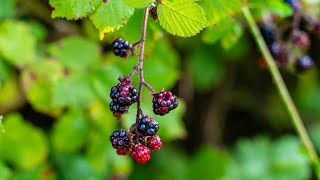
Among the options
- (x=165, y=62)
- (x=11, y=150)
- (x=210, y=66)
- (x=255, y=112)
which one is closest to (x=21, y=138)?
(x=11, y=150)

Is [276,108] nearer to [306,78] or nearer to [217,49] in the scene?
[306,78]

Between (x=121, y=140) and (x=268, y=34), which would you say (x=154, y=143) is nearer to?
(x=121, y=140)

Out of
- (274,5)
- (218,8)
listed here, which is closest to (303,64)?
(274,5)

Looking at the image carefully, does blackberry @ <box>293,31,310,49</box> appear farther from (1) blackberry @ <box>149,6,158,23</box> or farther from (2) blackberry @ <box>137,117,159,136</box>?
(2) blackberry @ <box>137,117,159,136</box>

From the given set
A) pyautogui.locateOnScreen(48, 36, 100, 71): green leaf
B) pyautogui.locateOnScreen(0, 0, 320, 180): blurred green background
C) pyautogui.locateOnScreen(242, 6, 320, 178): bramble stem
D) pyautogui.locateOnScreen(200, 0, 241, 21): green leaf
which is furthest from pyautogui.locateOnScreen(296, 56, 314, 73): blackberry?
pyautogui.locateOnScreen(48, 36, 100, 71): green leaf

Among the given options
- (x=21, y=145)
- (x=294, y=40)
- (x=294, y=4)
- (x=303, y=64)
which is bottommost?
(x=21, y=145)

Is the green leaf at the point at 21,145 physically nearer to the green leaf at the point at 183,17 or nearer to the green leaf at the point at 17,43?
the green leaf at the point at 17,43

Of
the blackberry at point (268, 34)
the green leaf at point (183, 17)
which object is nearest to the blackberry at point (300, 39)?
the blackberry at point (268, 34)
